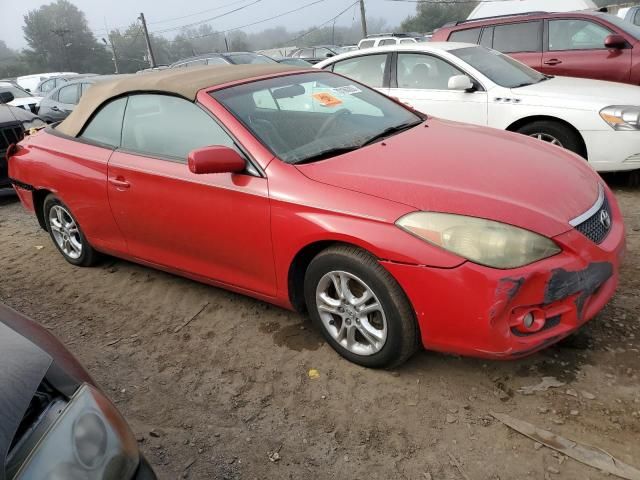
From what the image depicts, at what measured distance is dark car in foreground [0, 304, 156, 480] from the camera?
4.23 feet

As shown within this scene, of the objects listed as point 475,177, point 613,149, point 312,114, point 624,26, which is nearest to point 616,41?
point 624,26

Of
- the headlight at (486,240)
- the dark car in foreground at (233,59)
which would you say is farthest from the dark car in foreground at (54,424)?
the dark car in foreground at (233,59)

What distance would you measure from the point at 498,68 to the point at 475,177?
353cm

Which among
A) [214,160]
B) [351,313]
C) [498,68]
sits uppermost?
[214,160]

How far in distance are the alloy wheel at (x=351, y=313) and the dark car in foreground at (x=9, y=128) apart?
5.51 metres

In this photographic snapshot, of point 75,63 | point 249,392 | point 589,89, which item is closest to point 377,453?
point 249,392

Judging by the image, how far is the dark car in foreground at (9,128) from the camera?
259 inches

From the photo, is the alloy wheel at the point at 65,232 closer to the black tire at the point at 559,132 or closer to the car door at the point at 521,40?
the black tire at the point at 559,132

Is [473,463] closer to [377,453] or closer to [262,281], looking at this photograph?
[377,453]

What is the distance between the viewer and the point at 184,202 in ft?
10.2

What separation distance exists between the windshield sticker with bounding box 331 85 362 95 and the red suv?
4.05 metres

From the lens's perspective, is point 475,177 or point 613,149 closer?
point 475,177

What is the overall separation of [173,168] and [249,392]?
137cm

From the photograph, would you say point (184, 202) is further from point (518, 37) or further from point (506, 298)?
point (518, 37)
